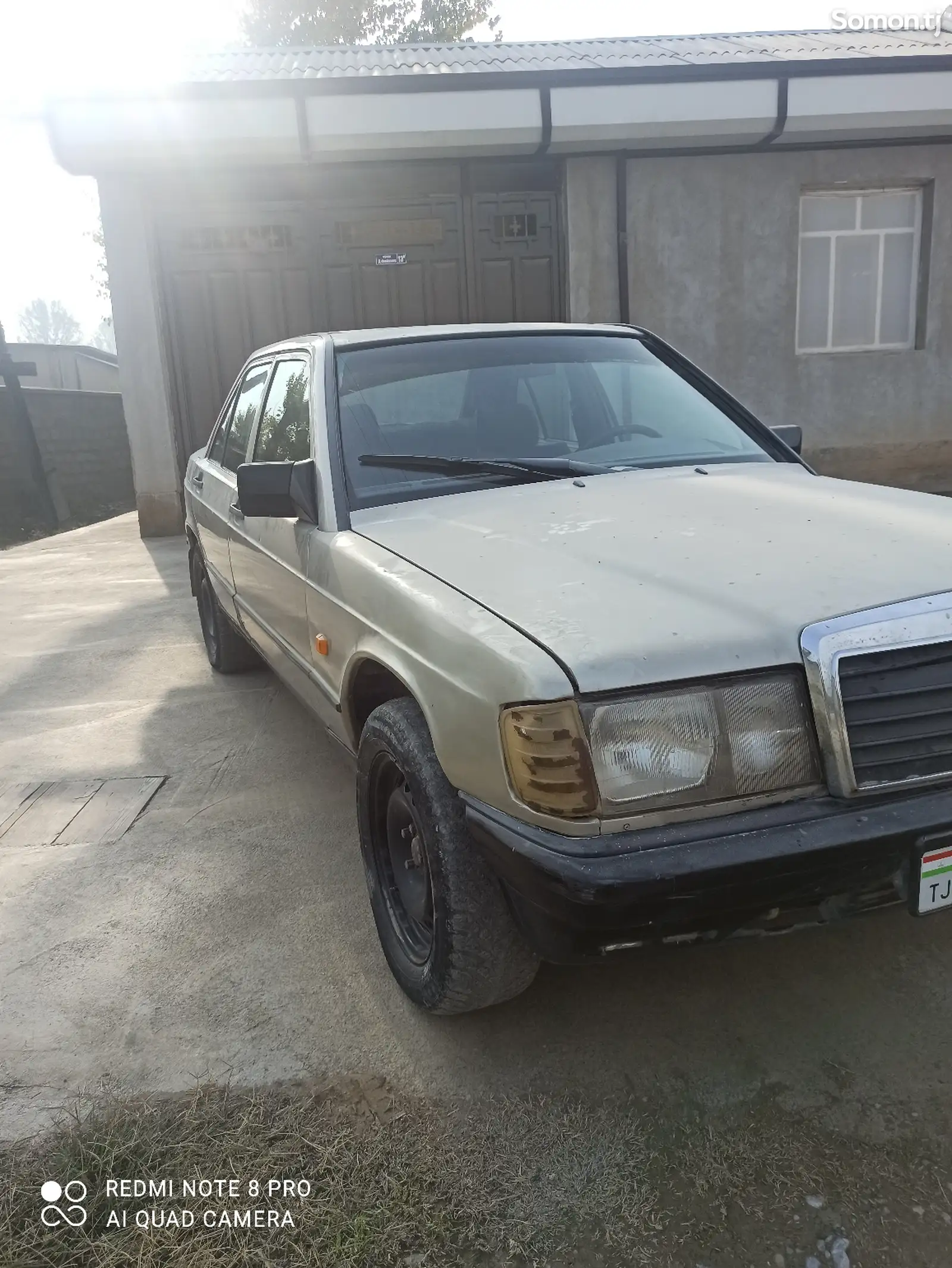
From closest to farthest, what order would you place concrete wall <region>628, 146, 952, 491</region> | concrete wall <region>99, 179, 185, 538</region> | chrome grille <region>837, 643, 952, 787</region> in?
chrome grille <region>837, 643, 952, 787</region> < concrete wall <region>99, 179, 185, 538</region> < concrete wall <region>628, 146, 952, 491</region>

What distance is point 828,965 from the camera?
7.32 feet

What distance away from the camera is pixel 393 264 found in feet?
29.6

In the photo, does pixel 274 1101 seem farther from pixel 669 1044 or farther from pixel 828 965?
pixel 828 965

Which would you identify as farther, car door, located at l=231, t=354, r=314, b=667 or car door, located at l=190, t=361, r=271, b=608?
car door, located at l=190, t=361, r=271, b=608

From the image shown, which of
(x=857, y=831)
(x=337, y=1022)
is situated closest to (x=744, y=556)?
(x=857, y=831)

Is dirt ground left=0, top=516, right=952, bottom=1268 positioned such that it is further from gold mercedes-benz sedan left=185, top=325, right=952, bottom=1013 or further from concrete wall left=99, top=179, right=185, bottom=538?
concrete wall left=99, top=179, right=185, bottom=538

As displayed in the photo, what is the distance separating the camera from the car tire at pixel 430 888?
6.04ft

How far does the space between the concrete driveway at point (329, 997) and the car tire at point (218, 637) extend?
4.81 ft

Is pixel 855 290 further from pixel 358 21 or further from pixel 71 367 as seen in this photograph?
pixel 71 367

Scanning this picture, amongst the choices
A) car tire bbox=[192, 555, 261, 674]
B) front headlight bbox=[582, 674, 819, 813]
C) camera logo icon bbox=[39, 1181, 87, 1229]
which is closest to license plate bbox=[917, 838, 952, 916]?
front headlight bbox=[582, 674, 819, 813]

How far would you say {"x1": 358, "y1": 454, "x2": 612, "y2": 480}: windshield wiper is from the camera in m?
2.69

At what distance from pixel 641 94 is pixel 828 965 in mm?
8191

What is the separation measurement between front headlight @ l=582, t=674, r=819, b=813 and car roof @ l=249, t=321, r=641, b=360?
6.30 feet

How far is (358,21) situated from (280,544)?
28402 mm
